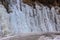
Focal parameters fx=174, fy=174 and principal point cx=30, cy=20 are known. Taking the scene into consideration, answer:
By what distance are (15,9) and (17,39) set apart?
334 cm

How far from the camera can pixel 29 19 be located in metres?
8.30

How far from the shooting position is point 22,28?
24.5 feet

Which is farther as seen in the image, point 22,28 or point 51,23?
point 51,23

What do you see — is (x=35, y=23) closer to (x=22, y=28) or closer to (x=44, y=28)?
(x=44, y=28)

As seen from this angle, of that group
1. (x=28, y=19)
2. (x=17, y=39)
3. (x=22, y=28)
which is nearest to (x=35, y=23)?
(x=28, y=19)

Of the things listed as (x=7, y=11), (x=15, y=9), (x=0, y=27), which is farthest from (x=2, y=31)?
(x=15, y=9)

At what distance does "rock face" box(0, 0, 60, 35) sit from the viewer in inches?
274

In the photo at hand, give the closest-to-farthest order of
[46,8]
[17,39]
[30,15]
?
[17,39], [30,15], [46,8]

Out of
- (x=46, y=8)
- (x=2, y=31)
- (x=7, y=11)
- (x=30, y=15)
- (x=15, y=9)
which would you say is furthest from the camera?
(x=46, y=8)

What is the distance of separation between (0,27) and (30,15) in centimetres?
244

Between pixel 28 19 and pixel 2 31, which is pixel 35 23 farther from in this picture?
pixel 2 31

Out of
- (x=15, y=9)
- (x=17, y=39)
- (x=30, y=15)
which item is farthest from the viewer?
(x=30, y=15)

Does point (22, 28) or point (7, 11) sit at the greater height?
point (7, 11)

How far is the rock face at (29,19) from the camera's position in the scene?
696cm
